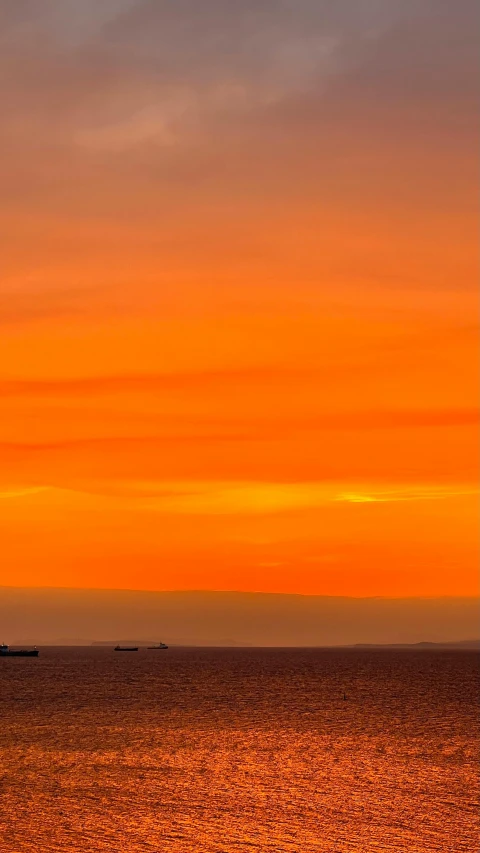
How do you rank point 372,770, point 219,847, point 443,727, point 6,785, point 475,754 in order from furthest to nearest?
point 443,727 → point 475,754 → point 372,770 → point 6,785 → point 219,847

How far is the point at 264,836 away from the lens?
53312 mm

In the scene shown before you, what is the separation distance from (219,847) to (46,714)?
7719 centimetres

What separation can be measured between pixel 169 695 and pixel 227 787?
102209 millimetres

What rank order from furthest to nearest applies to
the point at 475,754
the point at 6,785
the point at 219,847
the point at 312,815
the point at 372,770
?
1. the point at 475,754
2. the point at 372,770
3. the point at 6,785
4. the point at 312,815
5. the point at 219,847

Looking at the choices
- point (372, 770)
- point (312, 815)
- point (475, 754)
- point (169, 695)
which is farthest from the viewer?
point (169, 695)

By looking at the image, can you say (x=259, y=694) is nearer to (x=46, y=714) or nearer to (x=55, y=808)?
(x=46, y=714)

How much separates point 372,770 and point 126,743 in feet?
84.4

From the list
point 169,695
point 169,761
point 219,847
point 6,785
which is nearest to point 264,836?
point 219,847

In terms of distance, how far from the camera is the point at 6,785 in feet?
221

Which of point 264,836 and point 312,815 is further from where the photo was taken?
point 312,815

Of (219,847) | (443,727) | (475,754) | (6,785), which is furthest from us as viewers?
(443,727)

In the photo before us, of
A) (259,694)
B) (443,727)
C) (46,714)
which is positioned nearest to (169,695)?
(259,694)

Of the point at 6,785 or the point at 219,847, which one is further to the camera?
the point at 6,785

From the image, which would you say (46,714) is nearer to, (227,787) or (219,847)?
(227,787)
